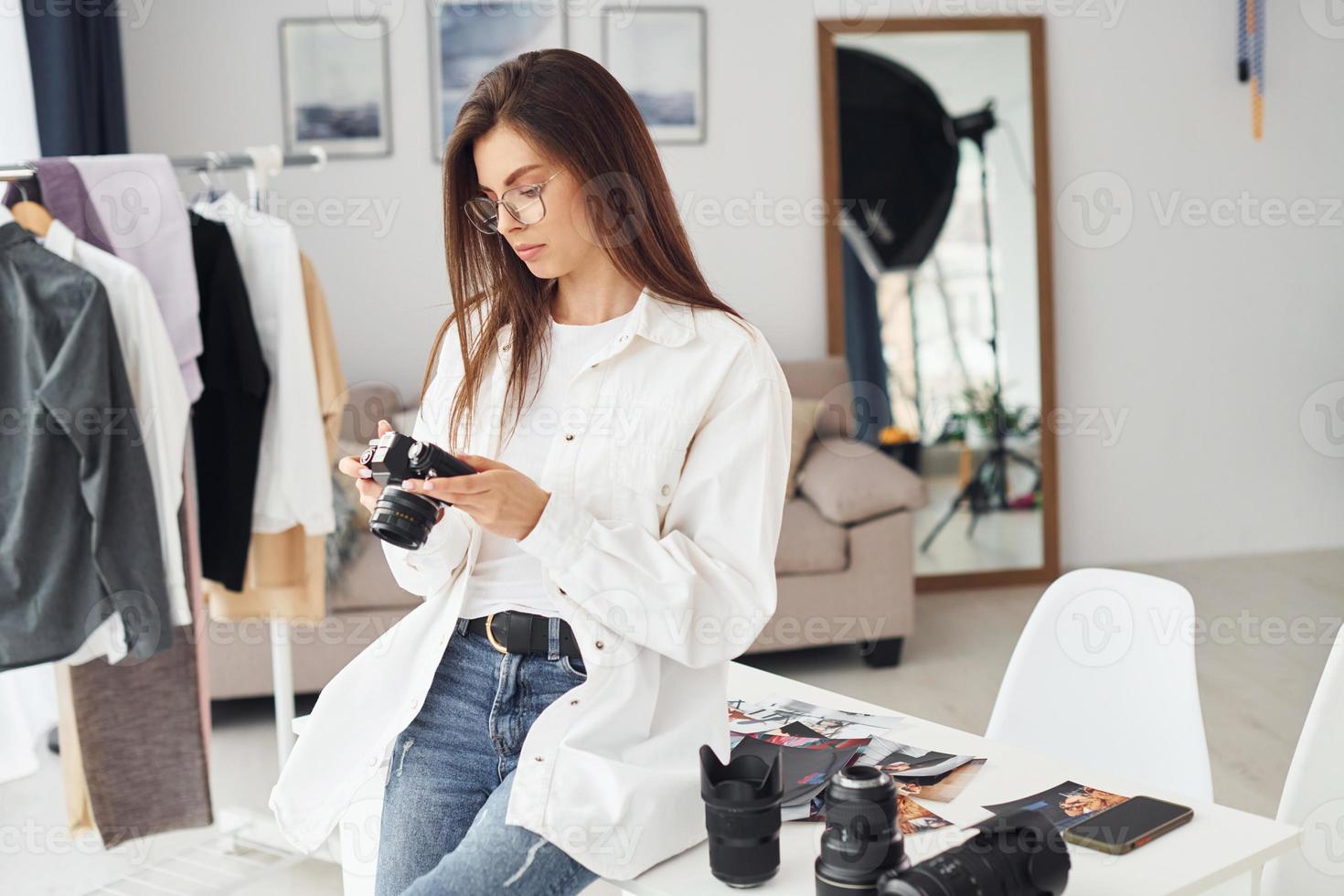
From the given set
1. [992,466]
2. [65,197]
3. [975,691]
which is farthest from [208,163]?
[992,466]

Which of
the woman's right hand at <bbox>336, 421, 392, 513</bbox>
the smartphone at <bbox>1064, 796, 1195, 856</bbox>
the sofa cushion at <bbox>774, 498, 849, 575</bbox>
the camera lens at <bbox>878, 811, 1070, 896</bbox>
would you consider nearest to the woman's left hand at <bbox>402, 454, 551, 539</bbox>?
the woman's right hand at <bbox>336, 421, 392, 513</bbox>

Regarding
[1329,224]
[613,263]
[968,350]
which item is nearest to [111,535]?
[613,263]

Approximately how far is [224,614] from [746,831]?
68.3 inches

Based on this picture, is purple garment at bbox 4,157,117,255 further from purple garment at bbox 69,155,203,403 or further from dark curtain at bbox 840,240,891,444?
dark curtain at bbox 840,240,891,444

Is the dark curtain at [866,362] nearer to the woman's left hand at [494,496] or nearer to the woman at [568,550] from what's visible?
the woman at [568,550]

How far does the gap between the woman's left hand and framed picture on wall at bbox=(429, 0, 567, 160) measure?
333cm

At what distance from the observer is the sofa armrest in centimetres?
373

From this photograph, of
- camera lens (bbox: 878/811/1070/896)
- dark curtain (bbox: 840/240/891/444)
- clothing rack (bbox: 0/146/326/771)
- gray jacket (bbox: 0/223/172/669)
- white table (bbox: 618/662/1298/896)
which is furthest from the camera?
dark curtain (bbox: 840/240/891/444)

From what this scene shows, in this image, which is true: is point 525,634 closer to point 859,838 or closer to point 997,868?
point 859,838

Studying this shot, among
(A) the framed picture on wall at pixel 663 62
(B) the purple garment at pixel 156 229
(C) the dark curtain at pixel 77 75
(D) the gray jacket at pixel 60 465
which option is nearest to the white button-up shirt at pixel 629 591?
(D) the gray jacket at pixel 60 465

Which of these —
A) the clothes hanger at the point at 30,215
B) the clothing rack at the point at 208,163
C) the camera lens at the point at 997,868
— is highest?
the clothing rack at the point at 208,163

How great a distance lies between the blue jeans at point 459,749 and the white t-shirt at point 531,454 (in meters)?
0.04

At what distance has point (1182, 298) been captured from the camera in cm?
487

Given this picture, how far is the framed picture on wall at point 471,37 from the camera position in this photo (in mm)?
4375
